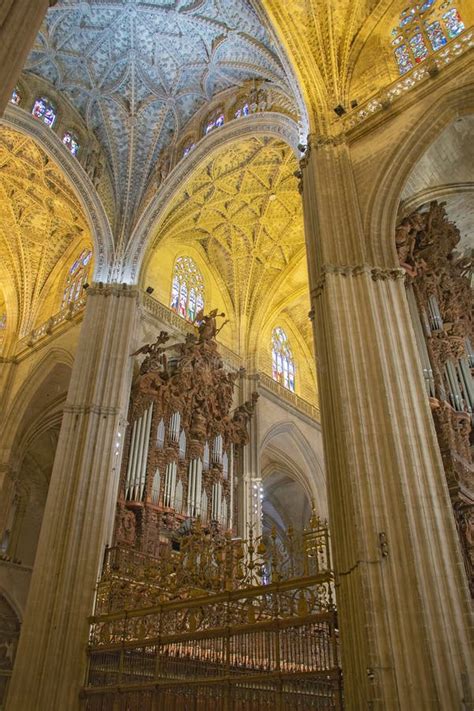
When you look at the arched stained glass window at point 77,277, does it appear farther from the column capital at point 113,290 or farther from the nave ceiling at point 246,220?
the column capital at point 113,290

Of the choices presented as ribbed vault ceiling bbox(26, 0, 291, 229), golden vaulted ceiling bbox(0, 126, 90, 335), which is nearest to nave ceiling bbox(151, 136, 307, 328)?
ribbed vault ceiling bbox(26, 0, 291, 229)

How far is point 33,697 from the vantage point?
386 inches

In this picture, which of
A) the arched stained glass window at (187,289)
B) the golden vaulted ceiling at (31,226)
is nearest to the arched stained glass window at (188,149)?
the golden vaulted ceiling at (31,226)

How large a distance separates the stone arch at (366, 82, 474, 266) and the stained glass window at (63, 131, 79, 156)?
393 inches

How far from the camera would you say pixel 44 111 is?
16125 millimetres

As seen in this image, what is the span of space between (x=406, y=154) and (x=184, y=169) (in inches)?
307

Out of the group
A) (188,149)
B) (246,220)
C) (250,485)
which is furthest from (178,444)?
(188,149)

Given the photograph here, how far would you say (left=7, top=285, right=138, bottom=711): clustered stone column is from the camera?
392 inches

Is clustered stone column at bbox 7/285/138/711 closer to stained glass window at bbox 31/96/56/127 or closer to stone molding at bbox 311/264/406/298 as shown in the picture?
stained glass window at bbox 31/96/56/127

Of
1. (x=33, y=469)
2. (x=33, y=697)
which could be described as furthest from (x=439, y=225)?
(x=33, y=469)

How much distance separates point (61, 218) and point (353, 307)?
1320 cm

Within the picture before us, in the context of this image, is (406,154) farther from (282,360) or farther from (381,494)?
(282,360)

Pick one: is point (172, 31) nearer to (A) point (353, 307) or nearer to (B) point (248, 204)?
(B) point (248, 204)

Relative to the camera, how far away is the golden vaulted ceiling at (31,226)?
1706 centimetres
